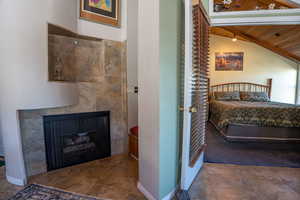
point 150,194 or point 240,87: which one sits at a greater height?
point 240,87

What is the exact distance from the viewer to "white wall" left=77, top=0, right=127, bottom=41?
7.32ft

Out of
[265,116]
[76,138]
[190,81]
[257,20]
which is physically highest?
[257,20]

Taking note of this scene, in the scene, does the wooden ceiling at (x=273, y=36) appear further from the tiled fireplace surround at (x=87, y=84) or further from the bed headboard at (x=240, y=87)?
the tiled fireplace surround at (x=87, y=84)

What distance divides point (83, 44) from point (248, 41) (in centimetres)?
511

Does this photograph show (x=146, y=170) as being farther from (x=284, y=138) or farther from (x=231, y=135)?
(x=284, y=138)

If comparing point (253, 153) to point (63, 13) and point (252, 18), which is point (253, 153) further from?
point (63, 13)

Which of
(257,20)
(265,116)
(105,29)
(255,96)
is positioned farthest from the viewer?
(255,96)

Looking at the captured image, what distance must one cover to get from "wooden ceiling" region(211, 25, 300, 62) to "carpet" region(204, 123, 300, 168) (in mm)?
2627

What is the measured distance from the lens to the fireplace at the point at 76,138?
7.01ft

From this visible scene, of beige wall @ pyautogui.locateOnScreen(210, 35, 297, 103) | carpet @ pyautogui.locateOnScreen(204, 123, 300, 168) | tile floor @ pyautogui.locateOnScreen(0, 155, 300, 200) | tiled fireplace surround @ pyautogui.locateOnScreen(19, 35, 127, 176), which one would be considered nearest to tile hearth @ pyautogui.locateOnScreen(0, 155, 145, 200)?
tile floor @ pyautogui.locateOnScreen(0, 155, 300, 200)

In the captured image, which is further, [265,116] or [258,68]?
[258,68]

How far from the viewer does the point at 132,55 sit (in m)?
2.63

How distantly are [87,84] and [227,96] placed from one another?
161 inches

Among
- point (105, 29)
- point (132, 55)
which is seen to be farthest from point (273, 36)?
point (105, 29)
